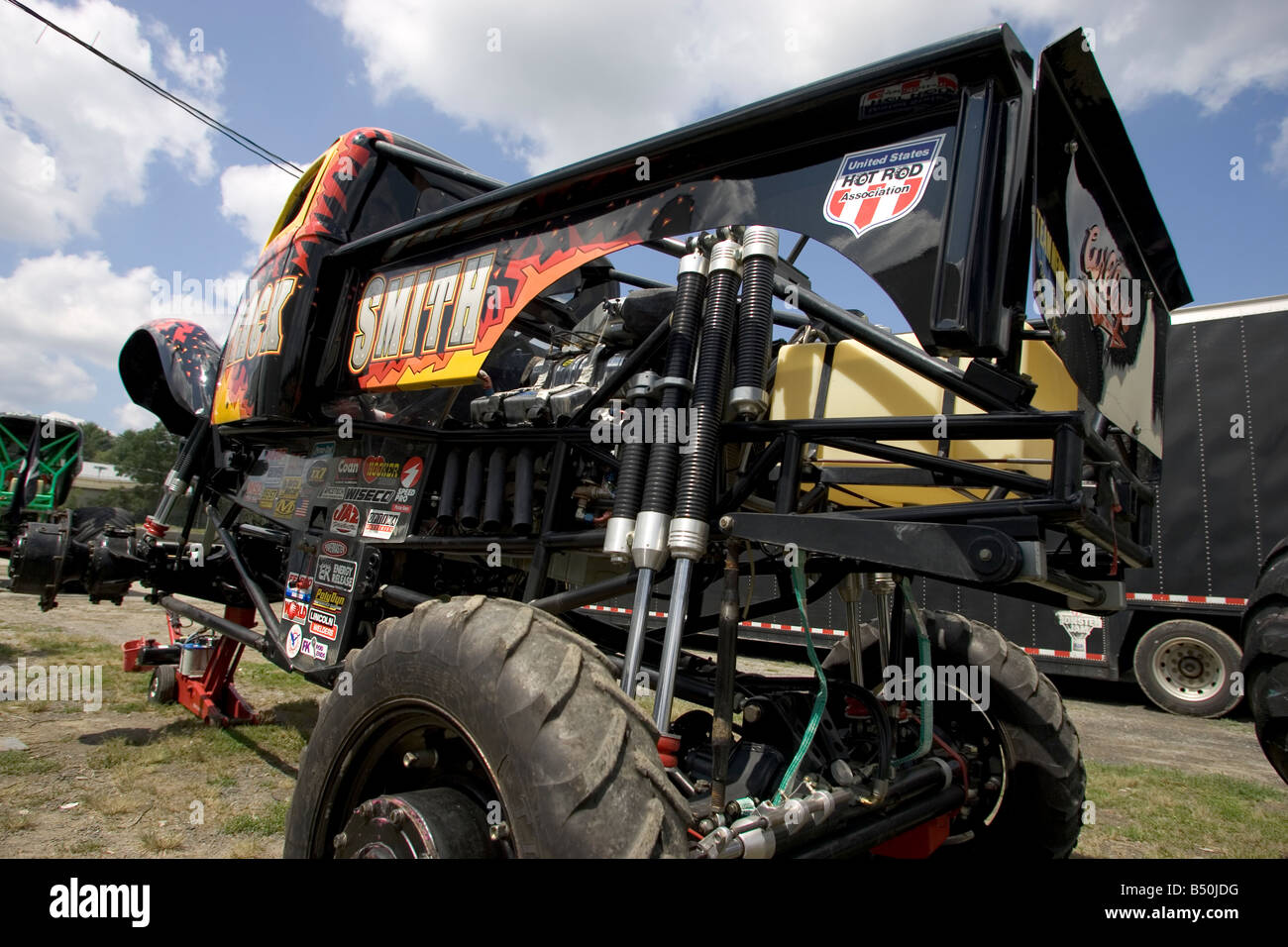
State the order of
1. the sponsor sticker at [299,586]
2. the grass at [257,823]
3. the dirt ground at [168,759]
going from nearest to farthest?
1. the sponsor sticker at [299,586]
2. the dirt ground at [168,759]
3. the grass at [257,823]

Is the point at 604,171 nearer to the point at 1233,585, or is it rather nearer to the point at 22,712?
the point at 22,712

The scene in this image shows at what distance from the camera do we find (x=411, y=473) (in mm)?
3754

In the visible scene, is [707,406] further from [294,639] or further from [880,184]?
[294,639]

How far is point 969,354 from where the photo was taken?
2164 millimetres

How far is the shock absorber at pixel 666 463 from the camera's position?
7.66ft

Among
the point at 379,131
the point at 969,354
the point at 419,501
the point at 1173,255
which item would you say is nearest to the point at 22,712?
the point at 419,501

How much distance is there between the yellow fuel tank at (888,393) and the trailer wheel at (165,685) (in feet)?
19.3

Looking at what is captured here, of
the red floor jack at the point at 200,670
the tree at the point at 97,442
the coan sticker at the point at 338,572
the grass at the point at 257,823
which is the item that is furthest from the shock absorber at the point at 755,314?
the tree at the point at 97,442

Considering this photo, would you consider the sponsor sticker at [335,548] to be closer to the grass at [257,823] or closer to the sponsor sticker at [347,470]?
the sponsor sticker at [347,470]

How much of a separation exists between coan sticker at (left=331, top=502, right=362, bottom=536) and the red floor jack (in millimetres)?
2450

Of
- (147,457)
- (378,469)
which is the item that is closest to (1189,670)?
(378,469)

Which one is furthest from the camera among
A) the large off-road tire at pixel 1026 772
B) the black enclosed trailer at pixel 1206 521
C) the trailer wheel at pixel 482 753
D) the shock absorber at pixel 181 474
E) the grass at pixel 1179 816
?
the black enclosed trailer at pixel 1206 521
